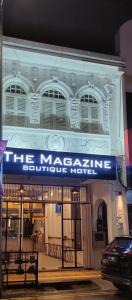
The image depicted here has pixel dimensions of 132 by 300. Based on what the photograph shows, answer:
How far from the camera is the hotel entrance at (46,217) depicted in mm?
15773

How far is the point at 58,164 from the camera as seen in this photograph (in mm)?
14008

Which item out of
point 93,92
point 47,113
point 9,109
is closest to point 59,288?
point 47,113

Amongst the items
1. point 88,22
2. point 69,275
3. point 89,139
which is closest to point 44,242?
point 69,275

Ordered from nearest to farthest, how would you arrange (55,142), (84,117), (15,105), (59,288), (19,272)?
(59,288)
(19,272)
(55,142)
(15,105)
(84,117)

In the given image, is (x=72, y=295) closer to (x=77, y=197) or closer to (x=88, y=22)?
(x=77, y=197)

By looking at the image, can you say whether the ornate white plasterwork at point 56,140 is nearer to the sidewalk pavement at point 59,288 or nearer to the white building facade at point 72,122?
the white building facade at point 72,122

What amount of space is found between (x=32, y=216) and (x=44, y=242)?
3401mm

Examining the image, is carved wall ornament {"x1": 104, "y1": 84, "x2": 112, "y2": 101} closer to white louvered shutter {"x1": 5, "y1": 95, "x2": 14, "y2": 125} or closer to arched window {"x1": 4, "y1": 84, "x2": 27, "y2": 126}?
arched window {"x1": 4, "y1": 84, "x2": 27, "y2": 126}

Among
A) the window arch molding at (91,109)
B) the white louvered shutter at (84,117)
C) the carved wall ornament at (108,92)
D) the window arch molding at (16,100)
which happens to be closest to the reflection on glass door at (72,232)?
the white louvered shutter at (84,117)

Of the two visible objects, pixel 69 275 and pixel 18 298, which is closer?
pixel 18 298

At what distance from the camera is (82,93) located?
52.8ft

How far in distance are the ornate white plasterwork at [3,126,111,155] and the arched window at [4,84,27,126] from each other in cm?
43

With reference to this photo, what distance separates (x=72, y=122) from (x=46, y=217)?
5.37 metres

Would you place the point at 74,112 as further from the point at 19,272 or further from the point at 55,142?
the point at 19,272
